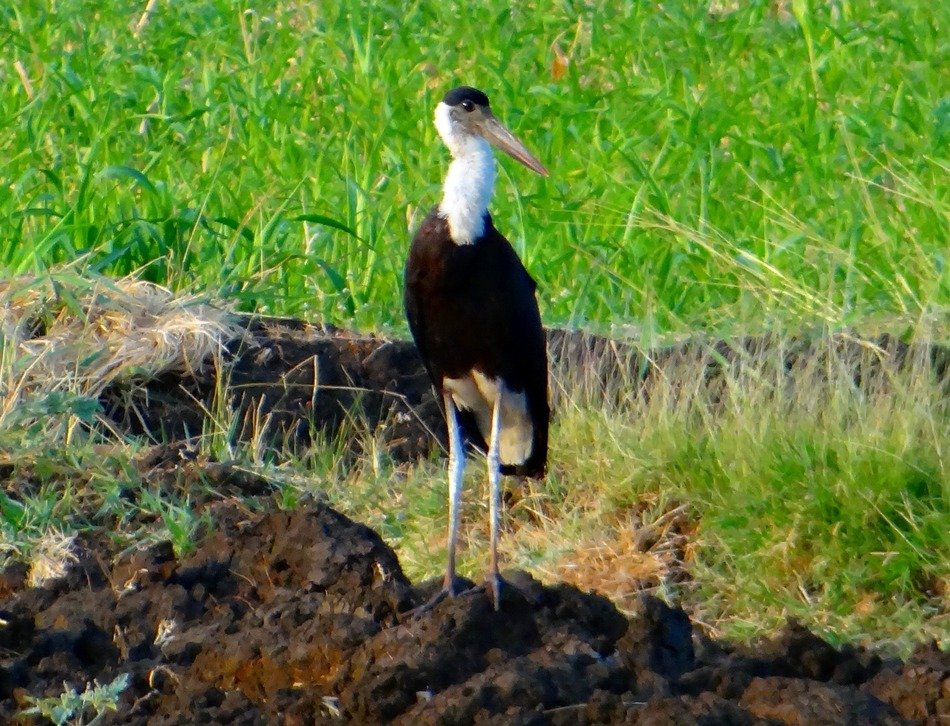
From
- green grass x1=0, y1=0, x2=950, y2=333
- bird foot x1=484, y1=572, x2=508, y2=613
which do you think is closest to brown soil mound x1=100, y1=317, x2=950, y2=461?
green grass x1=0, y1=0, x2=950, y2=333

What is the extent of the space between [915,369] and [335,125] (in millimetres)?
3545

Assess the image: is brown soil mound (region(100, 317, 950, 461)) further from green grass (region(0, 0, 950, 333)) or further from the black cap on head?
the black cap on head

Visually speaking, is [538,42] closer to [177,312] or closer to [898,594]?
[177,312]

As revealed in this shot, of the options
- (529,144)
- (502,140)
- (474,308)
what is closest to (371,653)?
(474,308)

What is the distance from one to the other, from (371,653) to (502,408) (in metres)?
1.09

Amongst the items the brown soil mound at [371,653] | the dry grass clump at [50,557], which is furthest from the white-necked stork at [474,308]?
the dry grass clump at [50,557]

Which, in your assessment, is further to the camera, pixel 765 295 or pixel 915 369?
pixel 765 295

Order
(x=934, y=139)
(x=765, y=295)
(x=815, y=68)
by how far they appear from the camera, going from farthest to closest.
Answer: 1. (x=815, y=68)
2. (x=934, y=139)
3. (x=765, y=295)

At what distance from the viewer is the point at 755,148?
6844 mm

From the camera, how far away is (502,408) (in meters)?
4.01

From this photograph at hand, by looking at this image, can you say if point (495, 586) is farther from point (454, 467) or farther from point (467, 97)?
point (467, 97)

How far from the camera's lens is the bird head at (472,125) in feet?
13.1

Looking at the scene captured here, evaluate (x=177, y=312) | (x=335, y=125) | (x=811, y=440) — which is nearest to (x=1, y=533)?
(x=177, y=312)

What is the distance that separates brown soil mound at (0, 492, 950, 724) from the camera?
283 cm
